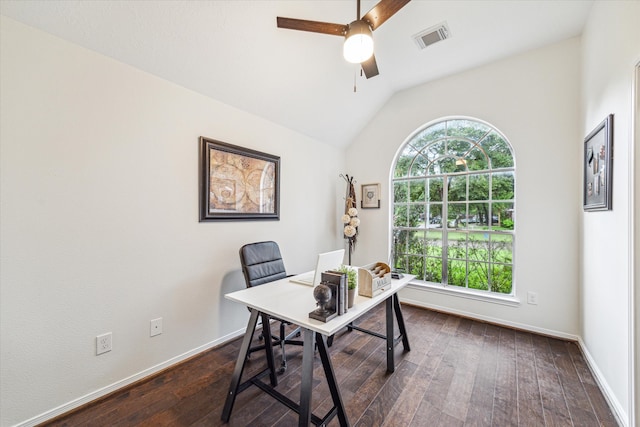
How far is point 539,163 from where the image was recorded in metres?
2.77

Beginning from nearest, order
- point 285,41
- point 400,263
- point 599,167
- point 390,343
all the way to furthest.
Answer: point 599,167, point 390,343, point 285,41, point 400,263

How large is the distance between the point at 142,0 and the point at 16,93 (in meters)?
0.93

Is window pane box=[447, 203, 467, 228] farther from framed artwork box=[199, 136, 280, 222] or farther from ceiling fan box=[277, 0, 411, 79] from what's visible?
ceiling fan box=[277, 0, 411, 79]

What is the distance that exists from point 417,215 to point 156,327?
332 cm

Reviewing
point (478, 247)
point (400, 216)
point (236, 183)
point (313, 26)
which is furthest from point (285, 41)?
point (478, 247)

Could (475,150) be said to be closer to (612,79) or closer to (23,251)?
(612,79)

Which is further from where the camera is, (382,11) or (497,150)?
(497,150)

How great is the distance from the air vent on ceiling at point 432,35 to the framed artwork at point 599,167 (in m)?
1.57

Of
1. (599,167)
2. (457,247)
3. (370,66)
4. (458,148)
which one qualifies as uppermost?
(370,66)

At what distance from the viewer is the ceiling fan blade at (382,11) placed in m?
1.56

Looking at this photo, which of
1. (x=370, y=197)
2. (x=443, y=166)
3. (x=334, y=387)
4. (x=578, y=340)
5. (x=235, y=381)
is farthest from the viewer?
(x=370, y=197)

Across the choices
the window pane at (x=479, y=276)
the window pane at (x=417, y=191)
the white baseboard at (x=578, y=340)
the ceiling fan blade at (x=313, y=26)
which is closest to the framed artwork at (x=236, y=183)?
the ceiling fan blade at (x=313, y=26)

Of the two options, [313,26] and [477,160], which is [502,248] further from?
[313,26]

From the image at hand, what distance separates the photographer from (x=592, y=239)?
2.21m
